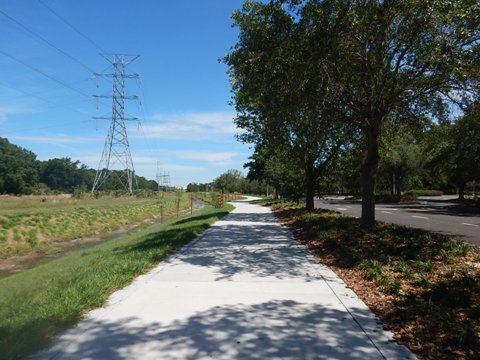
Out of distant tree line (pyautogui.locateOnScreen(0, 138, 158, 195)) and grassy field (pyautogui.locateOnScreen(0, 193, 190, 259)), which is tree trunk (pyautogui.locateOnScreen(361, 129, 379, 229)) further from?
distant tree line (pyautogui.locateOnScreen(0, 138, 158, 195))

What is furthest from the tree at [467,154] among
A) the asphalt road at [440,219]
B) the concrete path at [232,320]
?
the concrete path at [232,320]

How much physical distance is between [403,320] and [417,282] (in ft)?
5.66

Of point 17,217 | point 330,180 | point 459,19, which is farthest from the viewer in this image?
point 330,180

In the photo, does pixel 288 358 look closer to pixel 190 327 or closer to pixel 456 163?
pixel 190 327

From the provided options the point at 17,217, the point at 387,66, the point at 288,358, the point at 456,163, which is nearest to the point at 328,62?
the point at 387,66

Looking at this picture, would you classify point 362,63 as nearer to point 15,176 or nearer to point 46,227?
point 46,227

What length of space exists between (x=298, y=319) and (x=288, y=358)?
1292mm

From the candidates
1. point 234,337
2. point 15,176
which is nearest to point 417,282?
point 234,337

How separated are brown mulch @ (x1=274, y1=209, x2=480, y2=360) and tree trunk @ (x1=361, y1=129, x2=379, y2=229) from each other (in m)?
4.89

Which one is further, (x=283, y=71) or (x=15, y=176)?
(x=15, y=176)

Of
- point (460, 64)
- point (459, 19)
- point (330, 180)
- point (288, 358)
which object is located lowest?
point (288, 358)

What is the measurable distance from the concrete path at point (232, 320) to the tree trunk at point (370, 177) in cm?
508

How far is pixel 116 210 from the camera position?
3816 cm

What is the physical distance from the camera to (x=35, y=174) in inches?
3826
